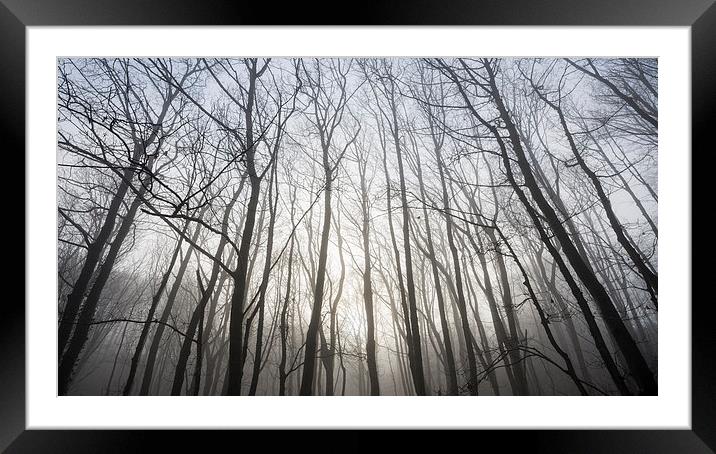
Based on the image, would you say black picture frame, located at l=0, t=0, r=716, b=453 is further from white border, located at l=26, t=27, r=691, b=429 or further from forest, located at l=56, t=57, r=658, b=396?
forest, located at l=56, t=57, r=658, b=396

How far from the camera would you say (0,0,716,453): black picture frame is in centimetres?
129

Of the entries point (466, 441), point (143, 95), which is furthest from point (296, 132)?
point (466, 441)

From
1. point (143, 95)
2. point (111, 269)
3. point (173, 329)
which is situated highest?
point (143, 95)

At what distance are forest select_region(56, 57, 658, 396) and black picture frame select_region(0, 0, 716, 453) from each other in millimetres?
812

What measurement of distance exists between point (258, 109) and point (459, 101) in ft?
4.04

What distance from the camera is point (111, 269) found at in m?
2.25

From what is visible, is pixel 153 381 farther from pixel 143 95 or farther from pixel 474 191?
pixel 474 191
